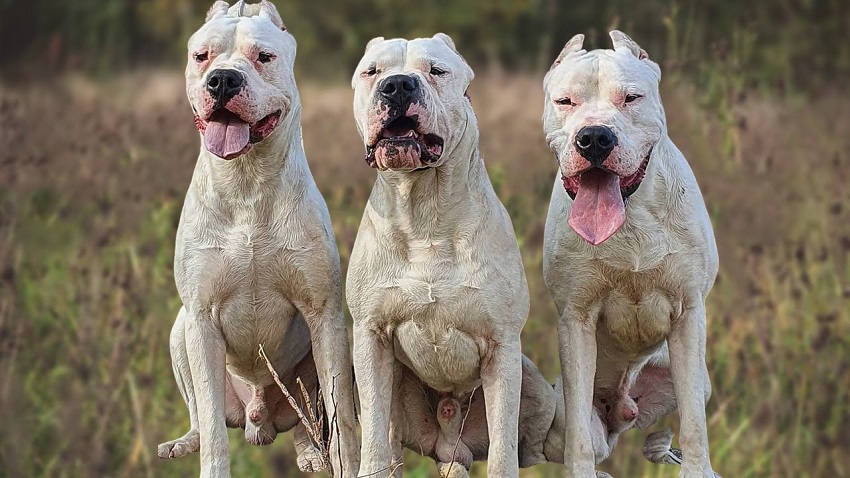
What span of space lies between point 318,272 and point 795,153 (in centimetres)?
561

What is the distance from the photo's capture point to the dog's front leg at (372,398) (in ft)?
18.9

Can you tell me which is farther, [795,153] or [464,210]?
[795,153]

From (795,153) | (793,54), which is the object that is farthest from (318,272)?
(793,54)

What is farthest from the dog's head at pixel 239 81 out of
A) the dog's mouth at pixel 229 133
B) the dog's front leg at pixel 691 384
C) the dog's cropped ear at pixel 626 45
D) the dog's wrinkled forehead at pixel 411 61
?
the dog's front leg at pixel 691 384

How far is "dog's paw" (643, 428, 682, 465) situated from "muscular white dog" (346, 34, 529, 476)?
2.95ft

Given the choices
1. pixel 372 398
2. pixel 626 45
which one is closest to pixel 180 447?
pixel 372 398

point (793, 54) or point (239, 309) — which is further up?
point (793, 54)

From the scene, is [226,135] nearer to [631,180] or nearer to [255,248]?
[255,248]

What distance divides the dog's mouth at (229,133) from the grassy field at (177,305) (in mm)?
2822

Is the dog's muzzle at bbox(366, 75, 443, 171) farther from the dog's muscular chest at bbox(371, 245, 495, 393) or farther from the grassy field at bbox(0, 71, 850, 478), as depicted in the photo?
the grassy field at bbox(0, 71, 850, 478)

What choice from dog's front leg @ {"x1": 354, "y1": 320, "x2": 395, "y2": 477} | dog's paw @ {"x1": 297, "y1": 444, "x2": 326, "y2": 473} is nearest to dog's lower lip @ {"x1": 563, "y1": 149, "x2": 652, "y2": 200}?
dog's front leg @ {"x1": 354, "y1": 320, "x2": 395, "y2": 477}

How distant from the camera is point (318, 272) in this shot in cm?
580

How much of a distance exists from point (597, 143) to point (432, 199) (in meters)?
0.71

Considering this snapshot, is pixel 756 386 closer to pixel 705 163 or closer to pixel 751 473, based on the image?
pixel 751 473
